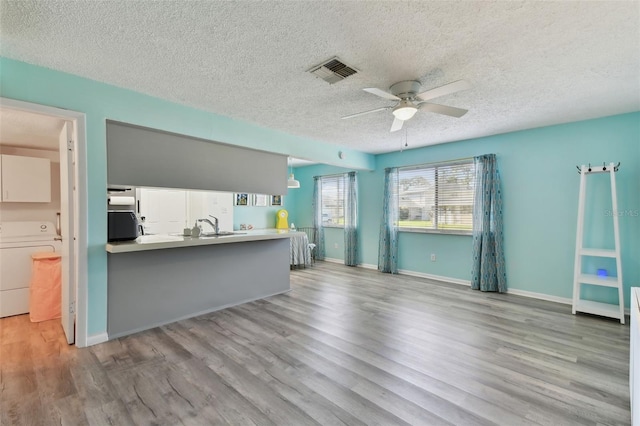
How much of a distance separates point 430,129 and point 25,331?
544cm

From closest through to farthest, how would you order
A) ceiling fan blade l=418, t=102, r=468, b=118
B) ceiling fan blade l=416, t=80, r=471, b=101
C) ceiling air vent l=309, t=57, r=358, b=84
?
ceiling fan blade l=416, t=80, r=471, b=101, ceiling air vent l=309, t=57, r=358, b=84, ceiling fan blade l=418, t=102, r=468, b=118

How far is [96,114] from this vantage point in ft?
8.64

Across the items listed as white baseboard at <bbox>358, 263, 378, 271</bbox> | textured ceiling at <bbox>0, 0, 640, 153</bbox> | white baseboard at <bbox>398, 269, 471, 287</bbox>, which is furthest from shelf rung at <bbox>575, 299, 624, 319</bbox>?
white baseboard at <bbox>358, 263, 378, 271</bbox>

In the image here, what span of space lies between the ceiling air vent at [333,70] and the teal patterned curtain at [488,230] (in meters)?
3.17

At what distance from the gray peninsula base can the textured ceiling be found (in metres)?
1.76

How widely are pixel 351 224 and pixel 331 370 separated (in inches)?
172

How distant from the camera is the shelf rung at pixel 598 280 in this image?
3.25 metres

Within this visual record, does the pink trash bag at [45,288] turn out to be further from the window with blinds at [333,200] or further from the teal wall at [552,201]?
the teal wall at [552,201]

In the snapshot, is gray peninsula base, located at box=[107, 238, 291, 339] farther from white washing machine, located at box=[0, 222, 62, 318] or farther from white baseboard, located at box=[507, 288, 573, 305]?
white baseboard, located at box=[507, 288, 573, 305]

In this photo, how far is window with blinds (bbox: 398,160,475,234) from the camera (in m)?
4.86

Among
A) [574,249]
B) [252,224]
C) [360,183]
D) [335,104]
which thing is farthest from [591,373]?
[252,224]

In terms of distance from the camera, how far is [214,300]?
358cm

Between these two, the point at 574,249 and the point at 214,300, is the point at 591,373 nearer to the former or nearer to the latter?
the point at 574,249

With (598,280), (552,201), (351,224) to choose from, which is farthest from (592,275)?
(351,224)
